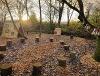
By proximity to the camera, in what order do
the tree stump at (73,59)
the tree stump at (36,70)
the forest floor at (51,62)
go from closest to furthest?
the tree stump at (36,70) < the forest floor at (51,62) < the tree stump at (73,59)

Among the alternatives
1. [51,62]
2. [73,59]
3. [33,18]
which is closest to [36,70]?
[51,62]

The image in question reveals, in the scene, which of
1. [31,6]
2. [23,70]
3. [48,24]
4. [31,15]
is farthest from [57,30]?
[23,70]

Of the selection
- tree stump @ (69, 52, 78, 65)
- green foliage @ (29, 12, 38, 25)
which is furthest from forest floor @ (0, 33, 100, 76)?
green foliage @ (29, 12, 38, 25)

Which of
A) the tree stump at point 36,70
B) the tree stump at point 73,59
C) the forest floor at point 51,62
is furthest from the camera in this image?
the tree stump at point 73,59

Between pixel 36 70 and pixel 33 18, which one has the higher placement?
pixel 33 18

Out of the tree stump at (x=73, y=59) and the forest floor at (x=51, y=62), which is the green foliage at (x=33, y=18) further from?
the tree stump at (x=73, y=59)

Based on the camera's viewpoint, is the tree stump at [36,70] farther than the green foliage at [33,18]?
No

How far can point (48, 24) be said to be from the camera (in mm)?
27594

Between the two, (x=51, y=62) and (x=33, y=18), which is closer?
(x=51, y=62)

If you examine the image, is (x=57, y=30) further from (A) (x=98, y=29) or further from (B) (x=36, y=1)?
(A) (x=98, y=29)

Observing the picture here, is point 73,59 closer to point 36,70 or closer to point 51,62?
point 51,62

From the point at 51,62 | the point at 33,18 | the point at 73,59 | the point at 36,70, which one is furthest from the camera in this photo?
the point at 33,18

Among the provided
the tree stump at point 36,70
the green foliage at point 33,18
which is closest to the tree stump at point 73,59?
the tree stump at point 36,70

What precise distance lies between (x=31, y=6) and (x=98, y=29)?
956 inches
